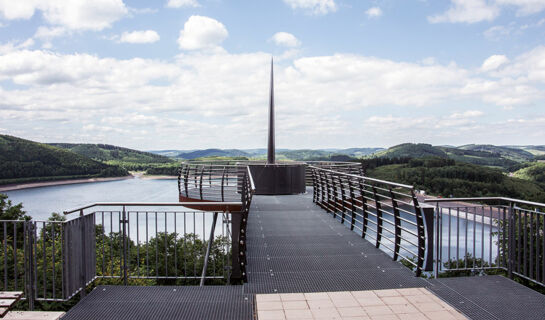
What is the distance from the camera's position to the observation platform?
11.0ft

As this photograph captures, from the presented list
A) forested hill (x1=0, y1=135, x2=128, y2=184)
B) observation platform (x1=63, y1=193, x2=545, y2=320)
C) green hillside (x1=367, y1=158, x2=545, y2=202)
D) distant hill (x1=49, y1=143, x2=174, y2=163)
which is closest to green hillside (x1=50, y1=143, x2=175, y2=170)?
distant hill (x1=49, y1=143, x2=174, y2=163)

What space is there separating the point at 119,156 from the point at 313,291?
10196cm

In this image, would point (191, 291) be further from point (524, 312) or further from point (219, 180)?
point (219, 180)

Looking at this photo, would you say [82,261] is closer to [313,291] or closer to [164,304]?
[164,304]

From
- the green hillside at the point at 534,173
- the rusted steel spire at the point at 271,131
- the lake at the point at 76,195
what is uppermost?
the rusted steel spire at the point at 271,131

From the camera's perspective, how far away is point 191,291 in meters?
3.94

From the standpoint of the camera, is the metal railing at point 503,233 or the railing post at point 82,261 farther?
Result: the metal railing at point 503,233

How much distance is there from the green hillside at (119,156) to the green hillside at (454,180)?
57134 millimetres

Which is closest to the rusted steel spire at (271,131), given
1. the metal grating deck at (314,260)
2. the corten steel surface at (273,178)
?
the corten steel surface at (273,178)

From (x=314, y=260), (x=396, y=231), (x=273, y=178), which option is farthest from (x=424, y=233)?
(x=273, y=178)

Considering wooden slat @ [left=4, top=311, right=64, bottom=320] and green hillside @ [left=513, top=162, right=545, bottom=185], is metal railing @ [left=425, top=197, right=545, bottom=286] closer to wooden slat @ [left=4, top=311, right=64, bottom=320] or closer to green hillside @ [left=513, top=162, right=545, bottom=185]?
wooden slat @ [left=4, top=311, right=64, bottom=320]

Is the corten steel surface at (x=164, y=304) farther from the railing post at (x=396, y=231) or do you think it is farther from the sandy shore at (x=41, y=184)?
the sandy shore at (x=41, y=184)

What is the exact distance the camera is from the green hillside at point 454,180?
191 feet

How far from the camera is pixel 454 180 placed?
60.2 m
